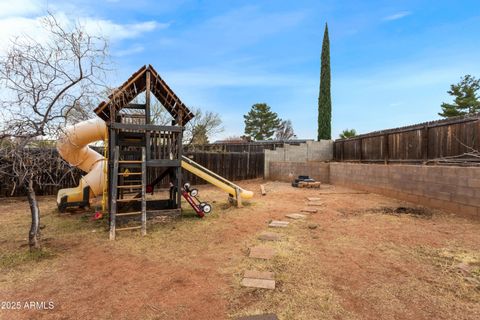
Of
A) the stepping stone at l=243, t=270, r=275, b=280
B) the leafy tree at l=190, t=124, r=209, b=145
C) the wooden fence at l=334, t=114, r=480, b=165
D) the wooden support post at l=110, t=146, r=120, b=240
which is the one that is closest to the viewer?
the stepping stone at l=243, t=270, r=275, b=280

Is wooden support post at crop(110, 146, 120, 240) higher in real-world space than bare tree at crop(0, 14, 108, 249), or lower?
lower

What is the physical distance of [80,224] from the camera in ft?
20.4

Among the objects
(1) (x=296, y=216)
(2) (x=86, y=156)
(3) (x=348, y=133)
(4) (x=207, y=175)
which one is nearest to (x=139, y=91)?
(2) (x=86, y=156)

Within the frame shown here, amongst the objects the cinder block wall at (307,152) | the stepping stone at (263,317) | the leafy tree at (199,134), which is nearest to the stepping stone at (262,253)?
the stepping stone at (263,317)

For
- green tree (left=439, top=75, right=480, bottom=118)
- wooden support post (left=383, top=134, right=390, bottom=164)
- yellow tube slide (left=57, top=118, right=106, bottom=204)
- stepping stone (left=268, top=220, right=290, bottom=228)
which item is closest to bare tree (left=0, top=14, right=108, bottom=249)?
yellow tube slide (left=57, top=118, right=106, bottom=204)

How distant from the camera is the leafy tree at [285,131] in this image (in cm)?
4431

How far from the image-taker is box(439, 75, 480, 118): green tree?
2298 cm

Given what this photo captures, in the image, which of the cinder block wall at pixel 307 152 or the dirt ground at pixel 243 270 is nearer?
the dirt ground at pixel 243 270

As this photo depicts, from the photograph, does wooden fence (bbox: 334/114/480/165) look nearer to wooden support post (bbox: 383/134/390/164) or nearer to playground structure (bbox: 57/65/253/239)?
wooden support post (bbox: 383/134/390/164)

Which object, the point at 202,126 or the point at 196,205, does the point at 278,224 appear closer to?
the point at 196,205

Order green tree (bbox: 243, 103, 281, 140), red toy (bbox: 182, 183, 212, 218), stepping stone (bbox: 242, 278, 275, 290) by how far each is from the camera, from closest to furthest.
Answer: stepping stone (bbox: 242, 278, 275, 290) < red toy (bbox: 182, 183, 212, 218) < green tree (bbox: 243, 103, 281, 140)

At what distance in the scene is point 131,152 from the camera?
24.5 ft

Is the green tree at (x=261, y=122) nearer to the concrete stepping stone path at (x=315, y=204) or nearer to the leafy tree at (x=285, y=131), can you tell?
the leafy tree at (x=285, y=131)

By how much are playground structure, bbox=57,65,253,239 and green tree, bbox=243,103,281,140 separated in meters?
34.6
